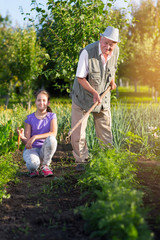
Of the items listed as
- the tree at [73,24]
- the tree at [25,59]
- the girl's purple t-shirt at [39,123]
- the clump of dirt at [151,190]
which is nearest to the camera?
the clump of dirt at [151,190]

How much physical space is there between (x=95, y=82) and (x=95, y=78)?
6cm

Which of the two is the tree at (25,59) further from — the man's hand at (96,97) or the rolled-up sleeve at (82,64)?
the man's hand at (96,97)

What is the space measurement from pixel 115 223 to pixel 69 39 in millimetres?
4298

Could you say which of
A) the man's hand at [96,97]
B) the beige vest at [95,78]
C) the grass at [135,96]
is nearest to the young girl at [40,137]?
the beige vest at [95,78]

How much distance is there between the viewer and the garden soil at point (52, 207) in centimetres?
210

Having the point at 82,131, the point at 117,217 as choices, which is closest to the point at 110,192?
the point at 117,217

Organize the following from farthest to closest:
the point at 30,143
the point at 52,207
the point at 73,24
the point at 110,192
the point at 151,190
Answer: the point at 73,24 → the point at 30,143 → the point at 151,190 → the point at 52,207 → the point at 110,192

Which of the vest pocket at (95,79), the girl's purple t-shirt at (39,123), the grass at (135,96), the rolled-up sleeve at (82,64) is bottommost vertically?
the grass at (135,96)

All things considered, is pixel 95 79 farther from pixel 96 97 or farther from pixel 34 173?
pixel 34 173

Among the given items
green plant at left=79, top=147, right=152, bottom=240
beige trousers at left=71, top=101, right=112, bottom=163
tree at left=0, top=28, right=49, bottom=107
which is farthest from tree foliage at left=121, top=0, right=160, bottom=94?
green plant at left=79, top=147, right=152, bottom=240

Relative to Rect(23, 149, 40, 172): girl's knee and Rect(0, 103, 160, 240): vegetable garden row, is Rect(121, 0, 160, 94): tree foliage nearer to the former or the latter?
Rect(0, 103, 160, 240): vegetable garden row

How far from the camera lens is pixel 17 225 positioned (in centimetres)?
230

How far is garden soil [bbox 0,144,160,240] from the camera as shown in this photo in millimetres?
2105

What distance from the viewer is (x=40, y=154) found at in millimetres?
3783
